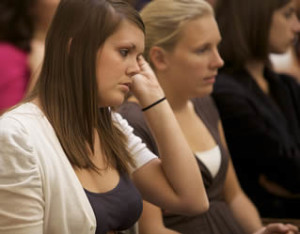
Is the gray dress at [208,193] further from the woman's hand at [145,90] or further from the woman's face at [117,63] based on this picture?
the woman's face at [117,63]

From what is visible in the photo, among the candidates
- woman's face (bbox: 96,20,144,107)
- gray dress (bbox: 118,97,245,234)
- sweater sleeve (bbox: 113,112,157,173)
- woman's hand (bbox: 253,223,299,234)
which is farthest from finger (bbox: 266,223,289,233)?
woman's face (bbox: 96,20,144,107)

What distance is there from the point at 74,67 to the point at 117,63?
11cm

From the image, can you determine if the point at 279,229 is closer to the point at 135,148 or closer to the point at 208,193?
the point at 208,193

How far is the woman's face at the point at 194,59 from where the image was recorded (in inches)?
85.8

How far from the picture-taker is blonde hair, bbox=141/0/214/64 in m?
2.17

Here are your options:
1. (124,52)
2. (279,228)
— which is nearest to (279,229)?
(279,228)

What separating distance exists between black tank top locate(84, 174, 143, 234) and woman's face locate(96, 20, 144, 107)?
22cm

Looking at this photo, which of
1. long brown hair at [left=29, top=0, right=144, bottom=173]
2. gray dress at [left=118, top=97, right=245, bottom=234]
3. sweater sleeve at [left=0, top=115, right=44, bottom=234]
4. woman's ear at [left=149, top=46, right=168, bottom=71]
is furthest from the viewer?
woman's ear at [left=149, top=46, right=168, bottom=71]

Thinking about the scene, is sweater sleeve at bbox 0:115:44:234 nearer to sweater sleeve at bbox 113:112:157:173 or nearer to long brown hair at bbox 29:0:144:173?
long brown hair at bbox 29:0:144:173

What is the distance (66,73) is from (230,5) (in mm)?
1374

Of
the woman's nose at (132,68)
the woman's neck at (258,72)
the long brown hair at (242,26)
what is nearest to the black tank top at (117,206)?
the woman's nose at (132,68)

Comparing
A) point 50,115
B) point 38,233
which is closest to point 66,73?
point 50,115

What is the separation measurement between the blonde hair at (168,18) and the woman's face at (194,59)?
0.02m

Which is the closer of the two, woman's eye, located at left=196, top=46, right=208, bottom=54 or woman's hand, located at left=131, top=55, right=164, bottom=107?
woman's hand, located at left=131, top=55, right=164, bottom=107
